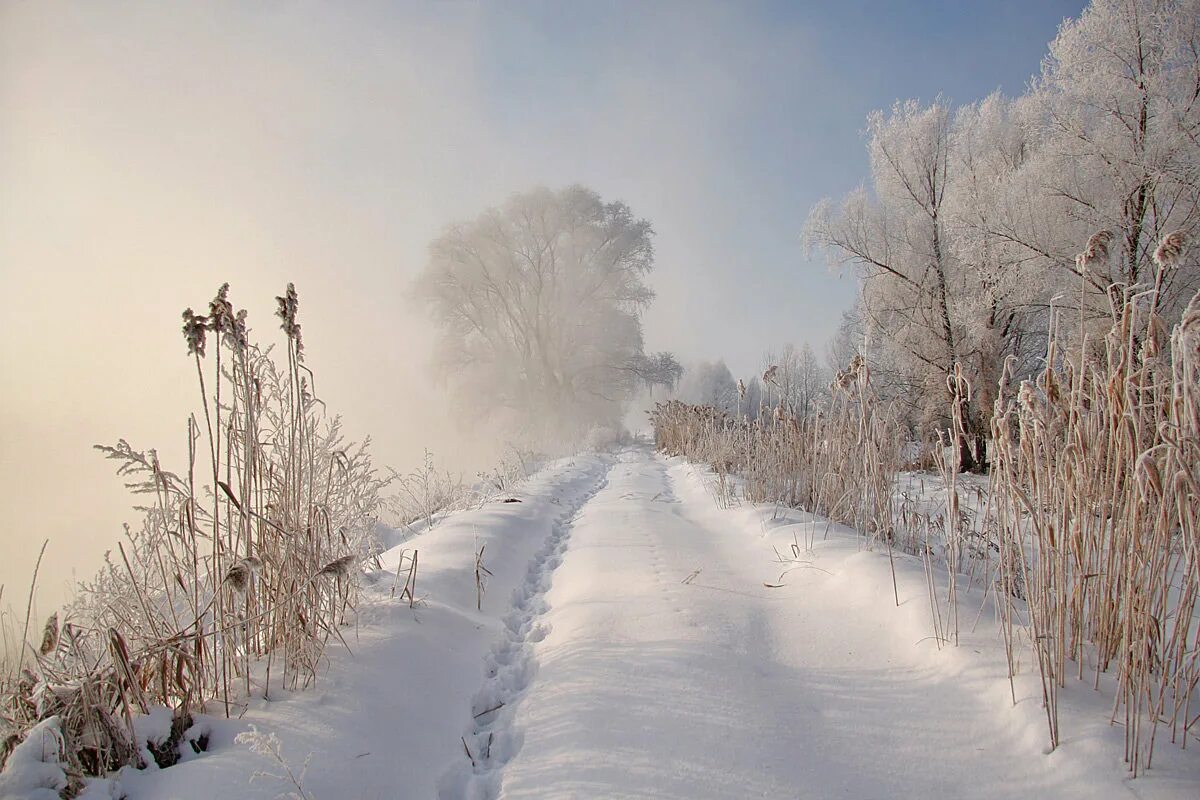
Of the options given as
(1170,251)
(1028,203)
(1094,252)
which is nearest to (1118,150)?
(1028,203)

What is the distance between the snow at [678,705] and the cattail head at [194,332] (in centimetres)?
109

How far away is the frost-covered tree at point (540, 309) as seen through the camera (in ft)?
60.5

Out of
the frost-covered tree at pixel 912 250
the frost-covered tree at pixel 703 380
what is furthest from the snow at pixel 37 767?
the frost-covered tree at pixel 703 380

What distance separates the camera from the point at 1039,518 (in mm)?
1526

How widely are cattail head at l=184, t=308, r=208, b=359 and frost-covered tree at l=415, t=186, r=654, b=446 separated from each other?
Result: 16.3 m

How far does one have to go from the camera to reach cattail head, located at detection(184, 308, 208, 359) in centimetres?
164

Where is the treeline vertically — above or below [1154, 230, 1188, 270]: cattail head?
above

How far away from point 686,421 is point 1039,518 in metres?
9.27

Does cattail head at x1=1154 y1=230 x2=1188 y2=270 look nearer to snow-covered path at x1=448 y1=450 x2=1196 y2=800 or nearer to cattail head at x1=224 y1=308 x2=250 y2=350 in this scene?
snow-covered path at x1=448 y1=450 x2=1196 y2=800

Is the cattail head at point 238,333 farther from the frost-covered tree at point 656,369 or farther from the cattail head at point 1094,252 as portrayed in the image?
the frost-covered tree at point 656,369

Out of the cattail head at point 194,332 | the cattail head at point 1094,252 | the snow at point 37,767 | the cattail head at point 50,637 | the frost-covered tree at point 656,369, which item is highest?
the frost-covered tree at point 656,369

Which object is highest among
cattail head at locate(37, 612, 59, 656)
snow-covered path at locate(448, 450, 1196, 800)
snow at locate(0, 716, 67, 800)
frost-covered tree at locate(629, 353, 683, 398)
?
frost-covered tree at locate(629, 353, 683, 398)

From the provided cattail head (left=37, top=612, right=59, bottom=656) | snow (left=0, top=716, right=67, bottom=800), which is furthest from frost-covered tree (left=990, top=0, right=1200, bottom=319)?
cattail head (left=37, top=612, right=59, bottom=656)

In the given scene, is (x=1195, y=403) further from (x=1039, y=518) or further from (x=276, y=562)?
(x=276, y=562)
